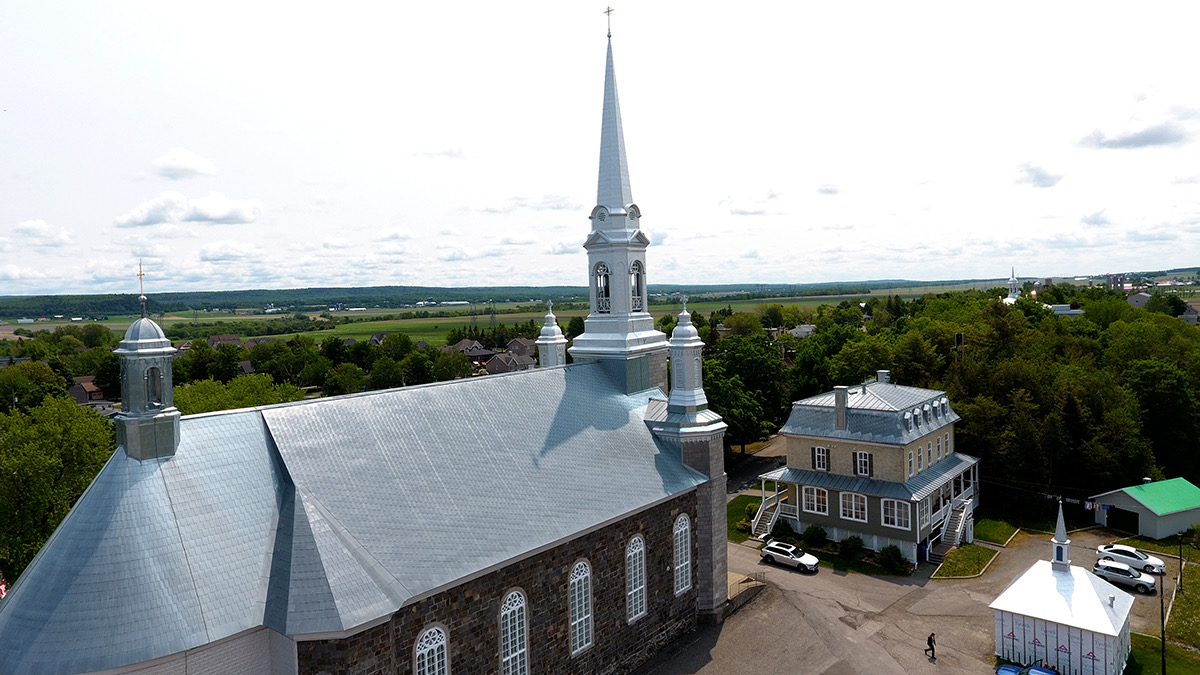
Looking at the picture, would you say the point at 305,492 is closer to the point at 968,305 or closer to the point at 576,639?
the point at 576,639

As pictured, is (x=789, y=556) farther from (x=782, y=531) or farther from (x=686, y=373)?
(x=686, y=373)

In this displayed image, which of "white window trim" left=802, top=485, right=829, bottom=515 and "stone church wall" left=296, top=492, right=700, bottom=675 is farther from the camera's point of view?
"white window trim" left=802, top=485, right=829, bottom=515

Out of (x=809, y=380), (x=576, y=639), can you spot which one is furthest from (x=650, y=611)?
(x=809, y=380)

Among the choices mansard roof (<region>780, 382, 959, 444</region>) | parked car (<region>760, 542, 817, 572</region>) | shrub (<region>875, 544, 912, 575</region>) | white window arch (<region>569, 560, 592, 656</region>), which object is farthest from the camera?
mansard roof (<region>780, 382, 959, 444</region>)

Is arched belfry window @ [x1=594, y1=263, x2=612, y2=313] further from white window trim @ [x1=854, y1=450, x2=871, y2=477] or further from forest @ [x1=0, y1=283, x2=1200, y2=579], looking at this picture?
forest @ [x1=0, y1=283, x2=1200, y2=579]

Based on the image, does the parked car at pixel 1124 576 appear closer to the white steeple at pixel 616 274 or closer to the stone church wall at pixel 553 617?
the stone church wall at pixel 553 617

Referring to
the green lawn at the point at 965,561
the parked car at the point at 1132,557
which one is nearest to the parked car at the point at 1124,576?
the parked car at the point at 1132,557

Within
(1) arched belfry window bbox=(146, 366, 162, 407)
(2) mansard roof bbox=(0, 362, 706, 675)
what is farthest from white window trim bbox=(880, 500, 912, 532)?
(1) arched belfry window bbox=(146, 366, 162, 407)
